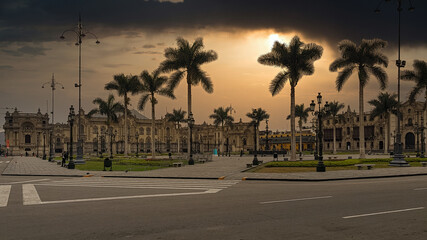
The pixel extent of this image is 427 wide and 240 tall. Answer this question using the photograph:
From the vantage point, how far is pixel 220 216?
9.77 meters

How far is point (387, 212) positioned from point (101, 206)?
8203 mm

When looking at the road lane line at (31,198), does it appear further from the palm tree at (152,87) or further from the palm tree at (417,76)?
the palm tree at (417,76)

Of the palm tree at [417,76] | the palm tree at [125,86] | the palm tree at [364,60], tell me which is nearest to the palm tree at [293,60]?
the palm tree at [364,60]

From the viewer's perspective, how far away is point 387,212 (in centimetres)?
1005

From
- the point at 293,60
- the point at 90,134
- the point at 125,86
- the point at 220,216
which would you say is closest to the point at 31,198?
the point at 220,216

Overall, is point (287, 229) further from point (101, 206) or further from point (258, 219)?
point (101, 206)

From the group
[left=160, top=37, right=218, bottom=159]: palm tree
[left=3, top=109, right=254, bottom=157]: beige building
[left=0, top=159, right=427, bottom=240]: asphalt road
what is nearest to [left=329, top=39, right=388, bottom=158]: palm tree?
[left=160, top=37, right=218, bottom=159]: palm tree

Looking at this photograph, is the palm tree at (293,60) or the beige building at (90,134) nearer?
the palm tree at (293,60)

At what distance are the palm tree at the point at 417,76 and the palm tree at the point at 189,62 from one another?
76.6 feet

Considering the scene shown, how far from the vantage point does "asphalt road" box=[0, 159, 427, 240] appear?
7.91 metres

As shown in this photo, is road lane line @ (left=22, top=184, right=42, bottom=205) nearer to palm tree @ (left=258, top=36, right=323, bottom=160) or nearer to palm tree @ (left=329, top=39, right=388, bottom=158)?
palm tree @ (left=258, top=36, right=323, bottom=160)

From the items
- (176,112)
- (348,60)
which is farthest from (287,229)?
(176,112)

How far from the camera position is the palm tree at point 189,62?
141 feet

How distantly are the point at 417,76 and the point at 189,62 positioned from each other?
88.7 ft
